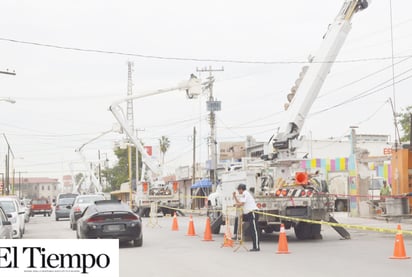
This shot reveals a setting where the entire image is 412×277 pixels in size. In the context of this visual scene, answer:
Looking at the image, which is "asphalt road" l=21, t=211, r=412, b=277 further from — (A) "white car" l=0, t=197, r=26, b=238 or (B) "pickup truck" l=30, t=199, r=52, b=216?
(B) "pickup truck" l=30, t=199, r=52, b=216

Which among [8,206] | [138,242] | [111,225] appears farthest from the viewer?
[8,206]

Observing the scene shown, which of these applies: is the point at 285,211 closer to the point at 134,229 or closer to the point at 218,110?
the point at 134,229

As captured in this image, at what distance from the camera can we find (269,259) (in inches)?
605

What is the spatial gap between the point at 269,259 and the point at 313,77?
766 centimetres

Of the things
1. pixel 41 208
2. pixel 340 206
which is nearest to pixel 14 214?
pixel 340 206

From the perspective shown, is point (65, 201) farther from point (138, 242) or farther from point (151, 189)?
point (138, 242)

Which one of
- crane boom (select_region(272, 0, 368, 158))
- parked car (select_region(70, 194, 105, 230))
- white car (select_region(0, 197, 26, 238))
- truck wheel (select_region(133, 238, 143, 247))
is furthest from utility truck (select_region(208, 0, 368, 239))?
parked car (select_region(70, 194, 105, 230))

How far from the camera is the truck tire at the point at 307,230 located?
20.8m

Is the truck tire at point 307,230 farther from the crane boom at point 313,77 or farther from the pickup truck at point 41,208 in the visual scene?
the pickup truck at point 41,208

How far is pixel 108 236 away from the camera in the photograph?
18.8m

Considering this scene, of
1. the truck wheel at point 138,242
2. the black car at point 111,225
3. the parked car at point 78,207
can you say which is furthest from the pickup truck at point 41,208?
the black car at point 111,225

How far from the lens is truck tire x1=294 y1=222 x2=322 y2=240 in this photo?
20.8 m

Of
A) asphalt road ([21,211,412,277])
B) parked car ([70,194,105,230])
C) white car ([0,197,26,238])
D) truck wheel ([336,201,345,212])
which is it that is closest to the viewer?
asphalt road ([21,211,412,277])

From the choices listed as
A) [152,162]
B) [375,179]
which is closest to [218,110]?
[152,162]
